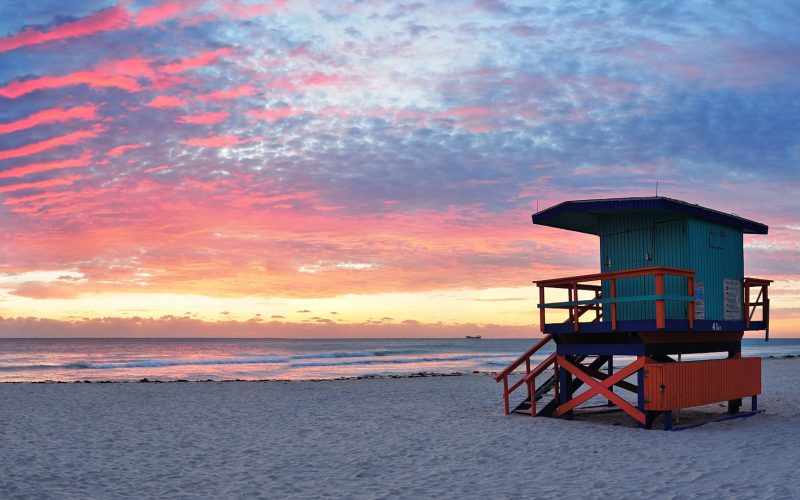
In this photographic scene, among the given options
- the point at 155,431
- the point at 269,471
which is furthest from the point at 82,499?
the point at 155,431

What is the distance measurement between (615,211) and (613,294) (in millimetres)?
2409

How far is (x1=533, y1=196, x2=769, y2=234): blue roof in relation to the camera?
14781mm

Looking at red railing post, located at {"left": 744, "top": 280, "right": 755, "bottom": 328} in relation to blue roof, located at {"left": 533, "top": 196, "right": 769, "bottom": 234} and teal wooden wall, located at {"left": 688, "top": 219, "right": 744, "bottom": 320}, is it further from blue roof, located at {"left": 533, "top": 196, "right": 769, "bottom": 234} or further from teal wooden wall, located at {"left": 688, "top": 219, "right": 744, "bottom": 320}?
blue roof, located at {"left": 533, "top": 196, "right": 769, "bottom": 234}

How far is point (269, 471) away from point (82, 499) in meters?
2.81

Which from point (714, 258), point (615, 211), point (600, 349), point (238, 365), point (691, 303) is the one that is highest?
point (615, 211)

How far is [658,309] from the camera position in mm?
13320

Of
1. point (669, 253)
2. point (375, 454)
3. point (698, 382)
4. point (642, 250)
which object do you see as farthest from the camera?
point (642, 250)

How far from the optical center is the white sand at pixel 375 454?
9.36 metres

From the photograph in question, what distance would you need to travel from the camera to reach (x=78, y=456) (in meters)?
12.2

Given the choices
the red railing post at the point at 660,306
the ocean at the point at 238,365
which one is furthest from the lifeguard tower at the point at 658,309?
the ocean at the point at 238,365

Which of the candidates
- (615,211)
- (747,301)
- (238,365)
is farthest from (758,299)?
(238,365)

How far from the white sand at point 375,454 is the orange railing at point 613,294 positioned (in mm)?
2413

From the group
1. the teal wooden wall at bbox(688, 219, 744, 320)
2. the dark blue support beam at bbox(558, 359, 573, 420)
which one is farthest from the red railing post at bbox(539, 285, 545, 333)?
the teal wooden wall at bbox(688, 219, 744, 320)

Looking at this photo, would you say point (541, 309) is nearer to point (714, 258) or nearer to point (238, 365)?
point (714, 258)
